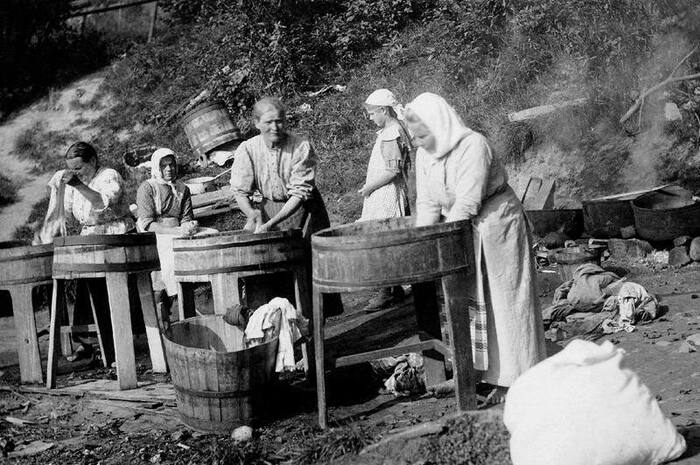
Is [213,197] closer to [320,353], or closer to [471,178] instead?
[320,353]

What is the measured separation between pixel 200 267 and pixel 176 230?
5.50 ft

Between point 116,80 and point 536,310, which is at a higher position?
point 116,80

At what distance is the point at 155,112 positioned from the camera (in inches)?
664

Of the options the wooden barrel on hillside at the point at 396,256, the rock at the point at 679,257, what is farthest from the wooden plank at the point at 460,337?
the rock at the point at 679,257

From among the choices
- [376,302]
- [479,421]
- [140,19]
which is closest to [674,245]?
[376,302]

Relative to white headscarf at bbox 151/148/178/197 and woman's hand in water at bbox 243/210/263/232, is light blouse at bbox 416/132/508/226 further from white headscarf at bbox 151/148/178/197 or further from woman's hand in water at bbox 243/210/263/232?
white headscarf at bbox 151/148/178/197

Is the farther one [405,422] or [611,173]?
→ [611,173]

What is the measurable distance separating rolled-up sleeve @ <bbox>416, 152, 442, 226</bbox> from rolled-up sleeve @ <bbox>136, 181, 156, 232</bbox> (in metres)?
3.49

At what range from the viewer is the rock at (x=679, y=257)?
847 centimetres

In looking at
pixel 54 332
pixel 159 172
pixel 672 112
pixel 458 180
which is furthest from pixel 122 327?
pixel 672 112

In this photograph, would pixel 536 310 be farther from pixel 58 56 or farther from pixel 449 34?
pixel 58 56

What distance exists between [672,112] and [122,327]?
25.0 feet

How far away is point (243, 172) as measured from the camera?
260 inches

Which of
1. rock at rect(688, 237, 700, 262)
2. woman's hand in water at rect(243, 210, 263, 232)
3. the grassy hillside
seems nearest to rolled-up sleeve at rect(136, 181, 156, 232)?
woman's hand in water at rect(243, 210, 263, 232)
